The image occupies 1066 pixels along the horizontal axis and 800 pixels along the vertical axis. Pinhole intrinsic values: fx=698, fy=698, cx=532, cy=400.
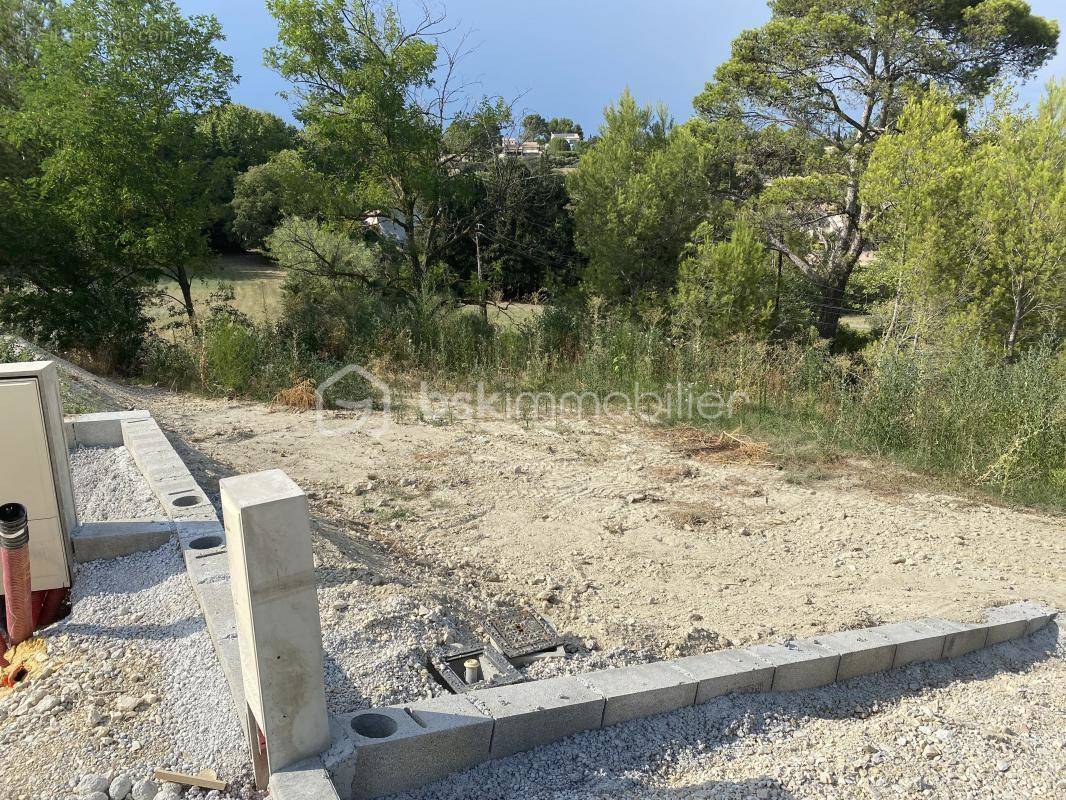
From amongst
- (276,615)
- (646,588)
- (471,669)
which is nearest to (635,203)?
(646,588)

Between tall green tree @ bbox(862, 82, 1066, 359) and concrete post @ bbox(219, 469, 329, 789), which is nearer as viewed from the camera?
concrete post @ bbox(219, 469, 329, 789)

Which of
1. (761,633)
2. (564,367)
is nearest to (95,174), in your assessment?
(564,367)

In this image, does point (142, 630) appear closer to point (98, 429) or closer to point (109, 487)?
point (109, 487)

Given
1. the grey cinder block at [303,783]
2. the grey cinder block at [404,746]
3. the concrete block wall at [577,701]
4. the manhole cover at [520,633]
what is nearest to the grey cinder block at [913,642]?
the concrete block wall at [577,701]

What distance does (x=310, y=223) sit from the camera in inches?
431

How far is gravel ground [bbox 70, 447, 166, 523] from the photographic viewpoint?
12.9ft

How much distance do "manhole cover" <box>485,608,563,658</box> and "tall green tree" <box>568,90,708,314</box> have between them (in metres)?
8.44

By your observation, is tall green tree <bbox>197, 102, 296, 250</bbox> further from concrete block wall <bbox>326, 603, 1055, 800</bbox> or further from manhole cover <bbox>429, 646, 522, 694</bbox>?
concrete block wall <bbox>326, 603, 1055, 800</bbox>

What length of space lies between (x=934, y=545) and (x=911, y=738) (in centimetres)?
256

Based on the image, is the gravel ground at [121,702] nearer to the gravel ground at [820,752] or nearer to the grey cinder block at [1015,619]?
the gravel ground at [820,752]

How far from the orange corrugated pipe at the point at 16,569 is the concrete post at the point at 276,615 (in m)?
1.53

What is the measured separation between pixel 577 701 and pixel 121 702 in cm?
160

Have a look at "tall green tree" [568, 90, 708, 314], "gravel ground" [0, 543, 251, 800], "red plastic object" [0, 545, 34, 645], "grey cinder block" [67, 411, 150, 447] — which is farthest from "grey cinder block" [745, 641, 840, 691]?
"tall green tree" [568, 90, 708, 314]

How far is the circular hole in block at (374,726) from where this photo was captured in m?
2.21
